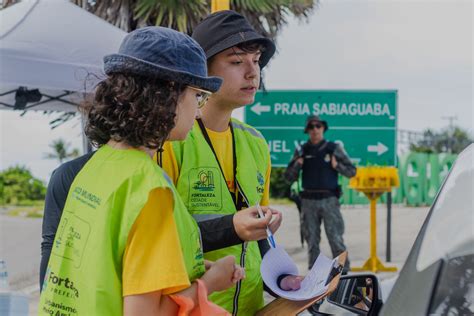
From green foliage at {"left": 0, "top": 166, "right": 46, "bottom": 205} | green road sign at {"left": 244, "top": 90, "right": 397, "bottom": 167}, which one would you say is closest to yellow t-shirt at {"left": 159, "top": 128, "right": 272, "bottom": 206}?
green road sign at {"left": 244, "top": 90, "right": 397, "bottom": 167}

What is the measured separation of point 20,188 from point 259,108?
18156 mm

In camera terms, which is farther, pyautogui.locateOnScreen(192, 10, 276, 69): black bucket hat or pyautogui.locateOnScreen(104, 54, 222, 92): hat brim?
pyautogui.locateOnScreen(192, 10, 276, 69): black bucket hat

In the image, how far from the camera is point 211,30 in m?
3.07

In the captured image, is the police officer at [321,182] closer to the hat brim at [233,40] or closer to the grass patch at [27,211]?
the hat brim at [233,40]

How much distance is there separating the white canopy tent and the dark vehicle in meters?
4.89

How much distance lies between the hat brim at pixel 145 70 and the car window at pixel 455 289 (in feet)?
2.53

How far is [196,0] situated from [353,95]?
2707 mm

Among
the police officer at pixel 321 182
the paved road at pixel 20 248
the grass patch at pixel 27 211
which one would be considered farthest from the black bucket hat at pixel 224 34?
the grass patch at pixel 27 211

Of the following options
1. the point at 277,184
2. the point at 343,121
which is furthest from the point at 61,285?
the point at 277,184

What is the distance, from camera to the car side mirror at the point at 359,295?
268cm

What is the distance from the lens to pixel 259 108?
41.6ft

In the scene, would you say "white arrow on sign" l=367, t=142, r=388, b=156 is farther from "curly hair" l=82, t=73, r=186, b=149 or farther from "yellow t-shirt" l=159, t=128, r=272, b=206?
"curly hair" l=82, t=73, r=186, b=149

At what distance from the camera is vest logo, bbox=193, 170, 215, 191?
2850 mm

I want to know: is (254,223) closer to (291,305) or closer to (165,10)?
(291,305)
